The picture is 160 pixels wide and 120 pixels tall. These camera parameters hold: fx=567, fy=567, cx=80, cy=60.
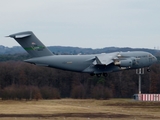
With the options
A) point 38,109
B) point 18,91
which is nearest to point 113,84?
point 18,91

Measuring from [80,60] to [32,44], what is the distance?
172 inches

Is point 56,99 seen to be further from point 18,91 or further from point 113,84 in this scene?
point 113,84

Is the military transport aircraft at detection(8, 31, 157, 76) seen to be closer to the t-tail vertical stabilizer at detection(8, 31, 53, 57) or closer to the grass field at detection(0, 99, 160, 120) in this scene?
the t-tail vertical stabilizer at detection(8, 31, 53, 57)

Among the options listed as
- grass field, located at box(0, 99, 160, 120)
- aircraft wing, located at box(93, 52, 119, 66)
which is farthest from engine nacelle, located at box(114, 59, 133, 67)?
grass field, located at box(0, 99, 160, 120)

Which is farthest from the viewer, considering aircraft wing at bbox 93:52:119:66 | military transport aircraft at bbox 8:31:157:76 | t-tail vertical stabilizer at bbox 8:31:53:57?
aircraft wing at bbox 93:52:119:66

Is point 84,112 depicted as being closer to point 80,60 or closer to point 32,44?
point 80,60

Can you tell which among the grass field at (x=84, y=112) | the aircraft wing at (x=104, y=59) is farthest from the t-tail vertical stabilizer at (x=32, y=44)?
the grass field at (x=84, y=112)

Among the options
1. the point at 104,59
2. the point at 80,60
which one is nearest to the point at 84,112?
the point at 104,59

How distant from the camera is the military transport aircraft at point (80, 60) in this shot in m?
48.2

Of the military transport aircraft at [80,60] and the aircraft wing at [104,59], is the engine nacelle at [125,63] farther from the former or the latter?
the aircraft wing at [104,59]

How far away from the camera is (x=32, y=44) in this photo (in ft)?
161

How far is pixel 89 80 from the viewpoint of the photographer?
93688 mm

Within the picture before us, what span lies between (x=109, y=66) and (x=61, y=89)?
138ft

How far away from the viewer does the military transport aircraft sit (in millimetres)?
48188
